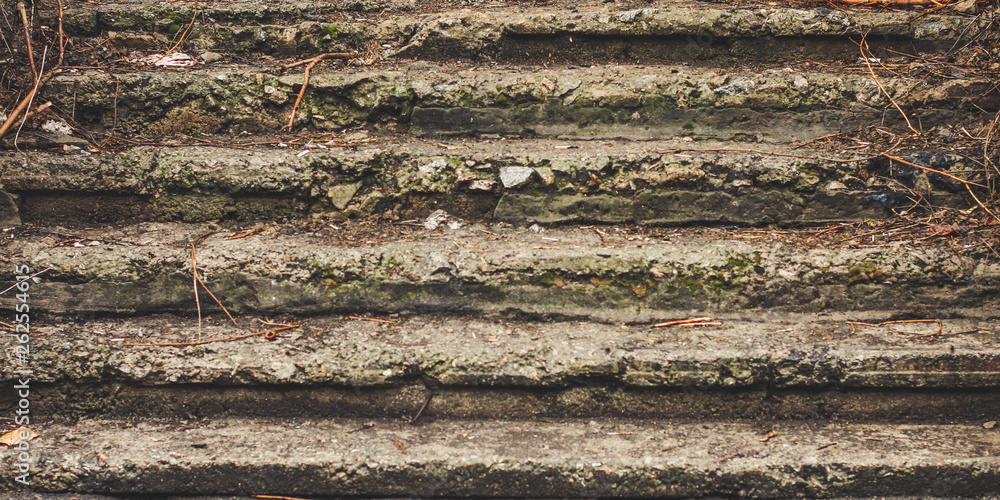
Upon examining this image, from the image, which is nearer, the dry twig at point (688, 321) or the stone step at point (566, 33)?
the dry twig at point (688, 321)

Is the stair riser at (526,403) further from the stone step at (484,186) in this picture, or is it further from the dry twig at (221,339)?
the stone step at (484,186)

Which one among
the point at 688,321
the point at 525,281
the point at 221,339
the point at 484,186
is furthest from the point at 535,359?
the point at 221,339

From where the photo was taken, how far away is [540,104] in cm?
222

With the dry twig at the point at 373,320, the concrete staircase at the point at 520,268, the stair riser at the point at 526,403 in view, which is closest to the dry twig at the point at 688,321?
the concrete staircase at the point at 520,268

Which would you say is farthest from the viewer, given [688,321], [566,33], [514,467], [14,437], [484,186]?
[566,33]

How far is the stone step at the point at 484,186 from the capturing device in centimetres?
201

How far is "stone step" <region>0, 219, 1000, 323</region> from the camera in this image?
6.11 feet

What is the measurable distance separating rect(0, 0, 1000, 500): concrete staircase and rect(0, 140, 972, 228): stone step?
1cm

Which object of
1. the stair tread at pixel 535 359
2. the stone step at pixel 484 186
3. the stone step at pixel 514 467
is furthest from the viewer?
the stone step at pixel 484 186

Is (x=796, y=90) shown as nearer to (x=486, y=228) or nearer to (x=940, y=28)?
(x=940, y=28)

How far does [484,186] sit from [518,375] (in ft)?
2.45

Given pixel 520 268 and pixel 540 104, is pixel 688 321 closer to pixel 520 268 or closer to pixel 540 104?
pixel 520 268

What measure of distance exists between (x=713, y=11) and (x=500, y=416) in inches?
77.3

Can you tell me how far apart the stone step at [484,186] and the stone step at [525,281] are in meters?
0.20
